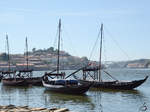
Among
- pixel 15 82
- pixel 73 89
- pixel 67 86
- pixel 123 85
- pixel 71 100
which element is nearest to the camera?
pixel 71 100

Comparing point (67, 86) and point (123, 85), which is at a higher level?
point (67, 86)

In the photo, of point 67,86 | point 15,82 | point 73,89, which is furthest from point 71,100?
point 15,82

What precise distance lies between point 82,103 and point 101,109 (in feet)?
20.2

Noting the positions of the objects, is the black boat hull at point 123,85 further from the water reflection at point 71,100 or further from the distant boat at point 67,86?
the water reflection at point 71,100

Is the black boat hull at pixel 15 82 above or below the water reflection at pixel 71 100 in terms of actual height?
below

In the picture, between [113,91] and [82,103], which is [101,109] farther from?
[113,91]

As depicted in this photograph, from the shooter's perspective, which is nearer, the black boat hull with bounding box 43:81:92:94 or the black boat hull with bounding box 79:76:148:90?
the black boat hull with bounding box 43:81:92:94

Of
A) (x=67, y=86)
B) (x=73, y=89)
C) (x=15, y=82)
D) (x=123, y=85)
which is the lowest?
(x=15, y=82)

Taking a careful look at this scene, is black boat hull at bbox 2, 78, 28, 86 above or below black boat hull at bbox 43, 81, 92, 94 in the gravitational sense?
below

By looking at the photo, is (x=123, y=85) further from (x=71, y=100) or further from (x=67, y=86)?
(x=71, y=100)

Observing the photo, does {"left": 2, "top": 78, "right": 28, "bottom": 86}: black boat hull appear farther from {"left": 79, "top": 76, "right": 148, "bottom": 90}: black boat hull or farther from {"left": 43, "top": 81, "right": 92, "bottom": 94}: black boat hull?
{"left": 43, "top": 81, "right": 92, "bottom": 94}: black boat hull

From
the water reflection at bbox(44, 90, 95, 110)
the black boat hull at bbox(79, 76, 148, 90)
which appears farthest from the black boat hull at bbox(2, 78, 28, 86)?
the water reflection at bbox(44, 90, 95, 110)

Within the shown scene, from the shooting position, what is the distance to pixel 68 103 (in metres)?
49.9

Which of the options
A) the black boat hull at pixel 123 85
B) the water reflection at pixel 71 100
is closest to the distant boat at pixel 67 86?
the water reflection at pixel 71 100
